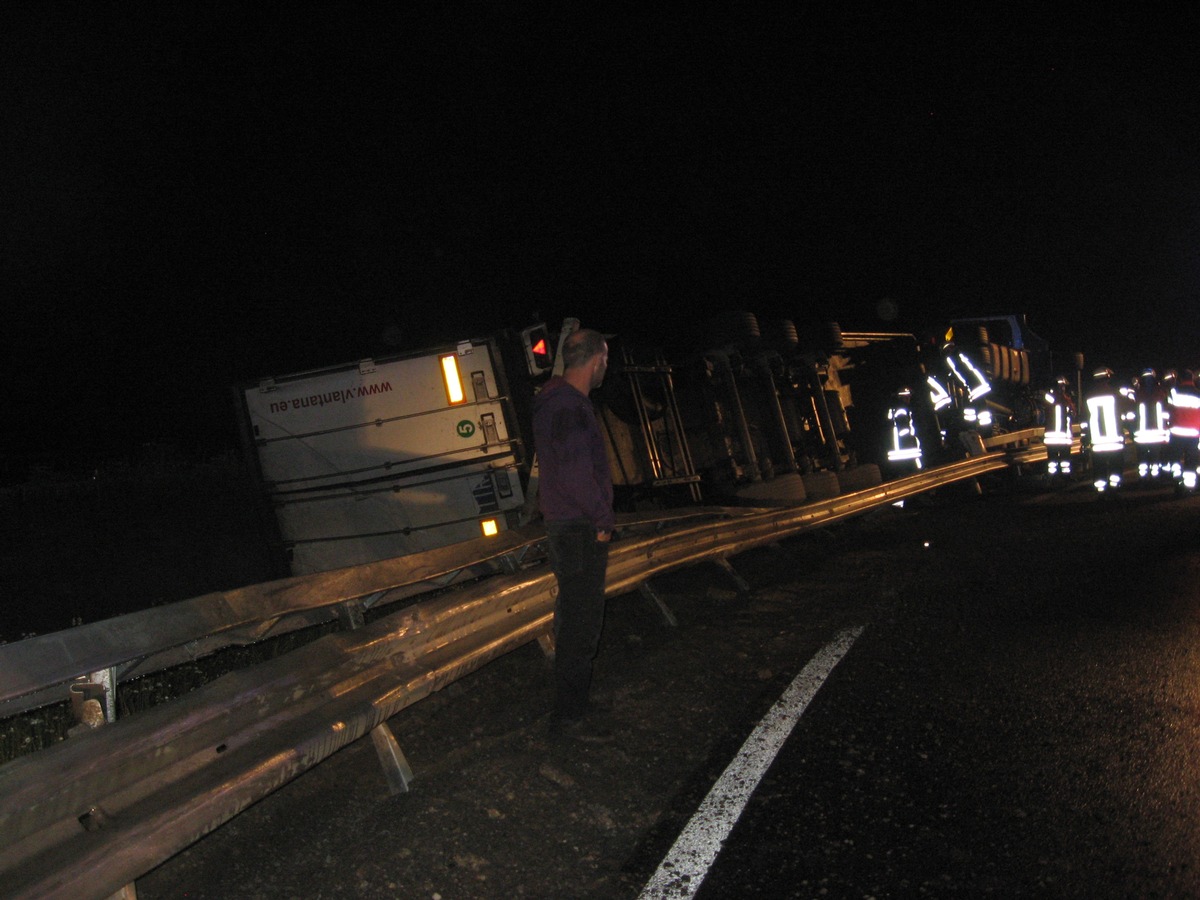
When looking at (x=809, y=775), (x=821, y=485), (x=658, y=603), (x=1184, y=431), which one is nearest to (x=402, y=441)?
(x=658, y=603)

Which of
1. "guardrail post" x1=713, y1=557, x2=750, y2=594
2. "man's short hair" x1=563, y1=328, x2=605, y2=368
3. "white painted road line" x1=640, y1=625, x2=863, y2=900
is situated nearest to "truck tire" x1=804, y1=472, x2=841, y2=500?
"guardrail post" x1=713, y1=557, x2=750, y2=594

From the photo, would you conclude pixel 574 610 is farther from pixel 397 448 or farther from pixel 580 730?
pixel 397 448

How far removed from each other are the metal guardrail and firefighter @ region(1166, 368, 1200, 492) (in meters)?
12.0

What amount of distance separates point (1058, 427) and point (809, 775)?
55.1 ft

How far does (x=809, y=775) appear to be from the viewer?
3809 millimetres

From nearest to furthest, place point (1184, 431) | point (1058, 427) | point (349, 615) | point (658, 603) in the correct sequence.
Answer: point (349, 615), point (658, 603), point (1184, 431), point (1058, 427)

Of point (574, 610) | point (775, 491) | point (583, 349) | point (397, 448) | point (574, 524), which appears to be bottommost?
point (775, 491)

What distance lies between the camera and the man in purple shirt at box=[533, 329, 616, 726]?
14.7 ft

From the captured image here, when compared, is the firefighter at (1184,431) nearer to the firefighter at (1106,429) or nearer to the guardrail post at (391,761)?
the firefighter at (1106,429)

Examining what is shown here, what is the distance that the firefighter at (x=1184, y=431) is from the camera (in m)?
13.6

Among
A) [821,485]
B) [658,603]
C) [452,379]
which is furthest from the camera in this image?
[821,485]

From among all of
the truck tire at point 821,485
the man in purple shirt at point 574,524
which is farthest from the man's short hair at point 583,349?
the truck tire at point 821,485

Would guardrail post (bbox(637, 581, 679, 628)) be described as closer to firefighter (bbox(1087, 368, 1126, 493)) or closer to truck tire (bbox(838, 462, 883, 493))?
truck tire (bbox(838, 462, 883, 493))

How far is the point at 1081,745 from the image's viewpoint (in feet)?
12.9
